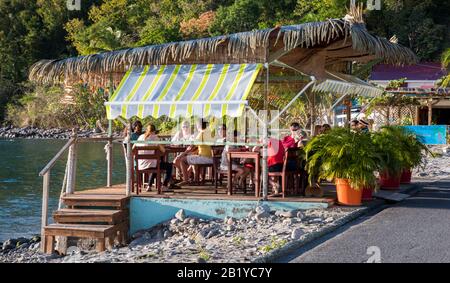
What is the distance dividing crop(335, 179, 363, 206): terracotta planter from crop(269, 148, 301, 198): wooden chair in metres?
0.77

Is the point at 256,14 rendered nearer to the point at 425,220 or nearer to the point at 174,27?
the point at 174,27

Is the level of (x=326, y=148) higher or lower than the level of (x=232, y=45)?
lower

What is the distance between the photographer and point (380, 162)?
11266 millimetres

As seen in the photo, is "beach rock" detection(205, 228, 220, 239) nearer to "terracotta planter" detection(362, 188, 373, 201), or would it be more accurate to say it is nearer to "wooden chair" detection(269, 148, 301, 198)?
"wooden chair" detection(269, 148, 301, 198)

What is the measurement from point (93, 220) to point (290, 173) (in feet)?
10.8

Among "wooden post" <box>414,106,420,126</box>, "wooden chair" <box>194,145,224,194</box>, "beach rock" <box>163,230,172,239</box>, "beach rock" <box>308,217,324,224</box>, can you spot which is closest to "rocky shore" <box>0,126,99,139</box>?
"wooden post" <box>414,106,420,126</box>

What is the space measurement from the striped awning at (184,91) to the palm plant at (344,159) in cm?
151

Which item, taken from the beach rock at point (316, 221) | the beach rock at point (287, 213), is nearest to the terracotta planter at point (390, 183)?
the beach rock at point (287, 213)

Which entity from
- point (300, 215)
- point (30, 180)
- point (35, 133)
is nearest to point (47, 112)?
point (35, 133)

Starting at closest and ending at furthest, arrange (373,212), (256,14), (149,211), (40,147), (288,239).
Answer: (288,239)
(373,212)
(149,211)
(40,147)
(256,14)

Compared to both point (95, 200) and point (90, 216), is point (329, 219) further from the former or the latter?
point (95, 200)

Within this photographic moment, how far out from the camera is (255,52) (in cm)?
1129

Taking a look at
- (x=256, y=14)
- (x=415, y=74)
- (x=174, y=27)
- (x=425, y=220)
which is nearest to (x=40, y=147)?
(x=174, y=27)

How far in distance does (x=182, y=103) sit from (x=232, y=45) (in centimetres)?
123
